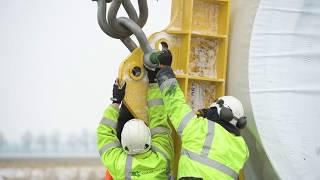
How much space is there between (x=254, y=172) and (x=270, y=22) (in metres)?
0.79

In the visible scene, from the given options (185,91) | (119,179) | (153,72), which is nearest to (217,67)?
(185,91)

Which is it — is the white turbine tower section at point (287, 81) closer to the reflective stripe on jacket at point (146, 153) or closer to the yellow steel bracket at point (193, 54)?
the yellow steel bracket at point (193, 54)

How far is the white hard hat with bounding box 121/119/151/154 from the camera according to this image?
198 centimetres

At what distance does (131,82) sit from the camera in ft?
7.09

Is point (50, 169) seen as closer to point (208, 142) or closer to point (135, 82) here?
point (135, 82)

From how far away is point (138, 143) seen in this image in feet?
6.50

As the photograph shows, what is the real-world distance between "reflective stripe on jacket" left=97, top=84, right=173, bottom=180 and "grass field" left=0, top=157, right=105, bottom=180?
3245mm

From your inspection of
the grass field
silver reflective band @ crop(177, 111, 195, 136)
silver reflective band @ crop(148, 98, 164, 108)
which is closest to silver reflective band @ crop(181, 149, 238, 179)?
silver reflective band @ crop(177, 111, 195, 136)

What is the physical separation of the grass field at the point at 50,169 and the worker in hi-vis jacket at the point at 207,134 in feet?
11.7

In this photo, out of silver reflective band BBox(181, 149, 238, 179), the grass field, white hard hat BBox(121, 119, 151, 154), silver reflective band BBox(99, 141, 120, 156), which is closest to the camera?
silver reflective band BBox(181, 149, 238, 179)

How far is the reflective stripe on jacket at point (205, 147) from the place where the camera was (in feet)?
6.07

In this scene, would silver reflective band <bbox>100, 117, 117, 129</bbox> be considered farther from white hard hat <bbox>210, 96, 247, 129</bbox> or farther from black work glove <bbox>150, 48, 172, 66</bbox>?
white hard hat <bbox>210, 96, 247, 129</bbox>

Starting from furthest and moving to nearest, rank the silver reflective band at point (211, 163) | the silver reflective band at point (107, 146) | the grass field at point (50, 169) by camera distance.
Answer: the grass field at point (50, 169), the silver reflective band at point (107, 146), the silver reflective band at point (211, 163)

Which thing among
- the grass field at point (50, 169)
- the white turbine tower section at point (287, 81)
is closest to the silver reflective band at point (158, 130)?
A: the white turbine tower section at point (287, 81)
